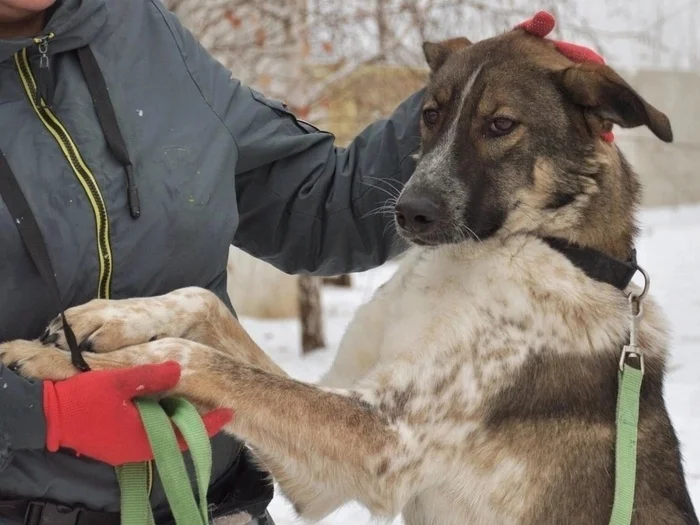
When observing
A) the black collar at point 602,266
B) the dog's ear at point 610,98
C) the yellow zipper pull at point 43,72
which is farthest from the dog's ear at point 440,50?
the yellow zipper pull at point 43,72

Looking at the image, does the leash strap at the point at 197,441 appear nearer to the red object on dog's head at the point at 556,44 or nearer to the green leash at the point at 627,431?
the green leash at the point at 627,431

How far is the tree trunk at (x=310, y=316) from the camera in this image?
27.4 ft

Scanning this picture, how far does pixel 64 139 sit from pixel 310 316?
21.4ft

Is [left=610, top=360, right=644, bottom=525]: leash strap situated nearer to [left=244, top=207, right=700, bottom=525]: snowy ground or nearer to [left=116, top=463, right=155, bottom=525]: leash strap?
[left=244, top=207, right=700, bottom=525]: snowy ground

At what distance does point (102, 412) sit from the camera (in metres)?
1.78

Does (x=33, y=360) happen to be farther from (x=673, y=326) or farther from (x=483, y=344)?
(x=673, y=326)

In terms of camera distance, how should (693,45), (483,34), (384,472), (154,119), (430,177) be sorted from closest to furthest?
(154,119), (384,472), (430,177), (483,34), (693,45)

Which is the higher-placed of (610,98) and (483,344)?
(610,98)

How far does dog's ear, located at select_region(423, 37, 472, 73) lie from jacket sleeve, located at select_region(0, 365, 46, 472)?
1.64 meters

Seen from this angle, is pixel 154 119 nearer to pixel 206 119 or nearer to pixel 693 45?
pixel 206 119

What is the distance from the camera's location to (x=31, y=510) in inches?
71.3

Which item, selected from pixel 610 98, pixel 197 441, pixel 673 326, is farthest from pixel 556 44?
pixel 673 326

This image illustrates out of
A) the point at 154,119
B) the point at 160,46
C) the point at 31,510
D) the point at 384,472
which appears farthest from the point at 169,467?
the point at 160,46

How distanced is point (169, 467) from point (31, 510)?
0.98 ft
